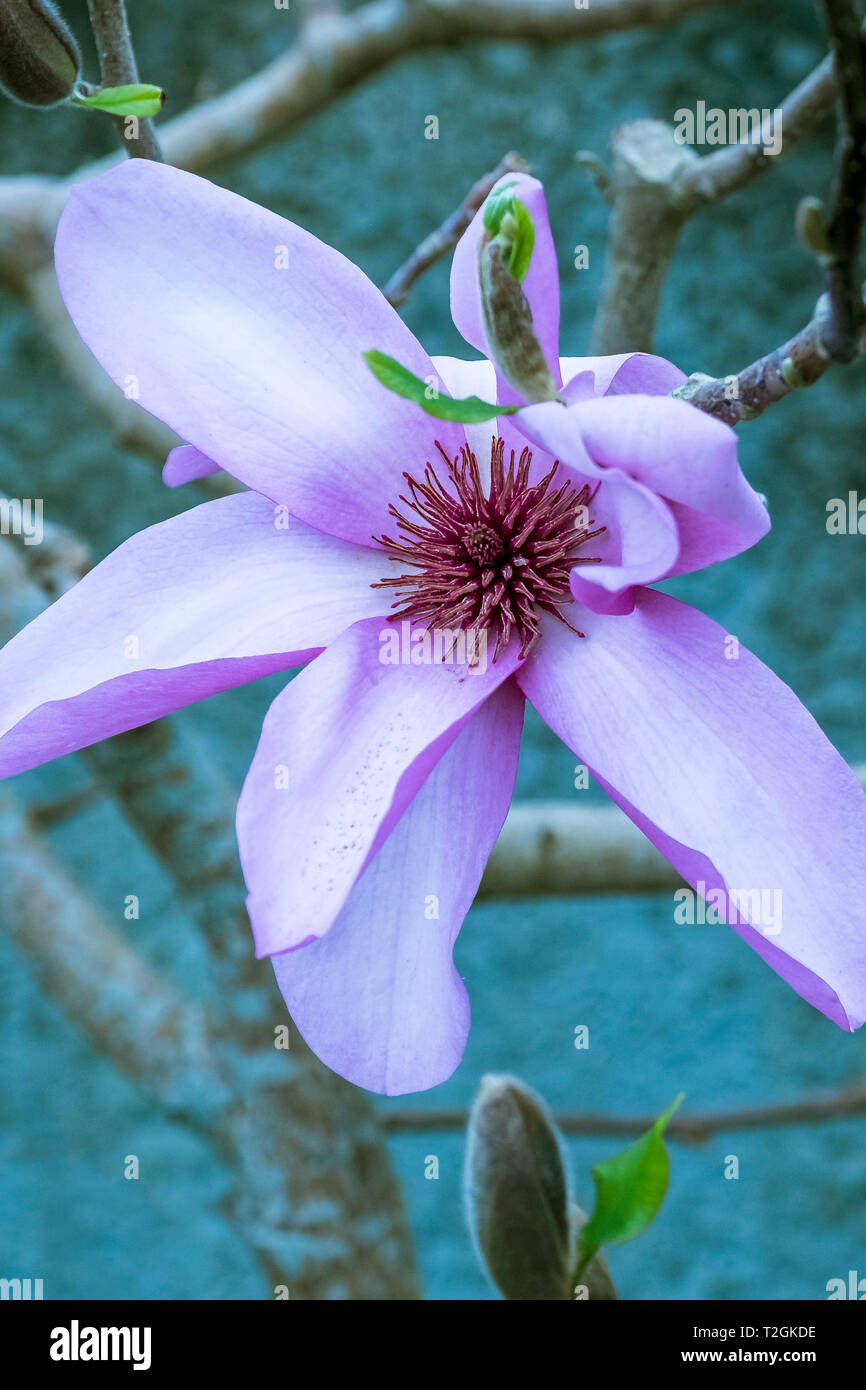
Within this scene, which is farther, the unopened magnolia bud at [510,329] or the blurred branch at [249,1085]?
the blurred branch at [249,1085]

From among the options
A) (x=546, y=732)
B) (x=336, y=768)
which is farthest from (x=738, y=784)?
(x=546, y=732)

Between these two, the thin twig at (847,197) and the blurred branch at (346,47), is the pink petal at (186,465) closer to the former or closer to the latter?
the thin twig at (847,197)

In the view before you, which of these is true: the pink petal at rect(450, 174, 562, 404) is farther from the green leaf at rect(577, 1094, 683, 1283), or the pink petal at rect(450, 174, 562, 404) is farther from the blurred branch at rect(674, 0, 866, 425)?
the green leaf at rect(577, 1094, 683, 1283)

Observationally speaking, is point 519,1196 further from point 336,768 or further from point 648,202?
point 648,202

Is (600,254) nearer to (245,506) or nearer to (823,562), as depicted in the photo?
(823,562)

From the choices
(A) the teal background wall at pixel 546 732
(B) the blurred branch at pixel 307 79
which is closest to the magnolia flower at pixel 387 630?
(B) the blurred branch at pixel 307 79
